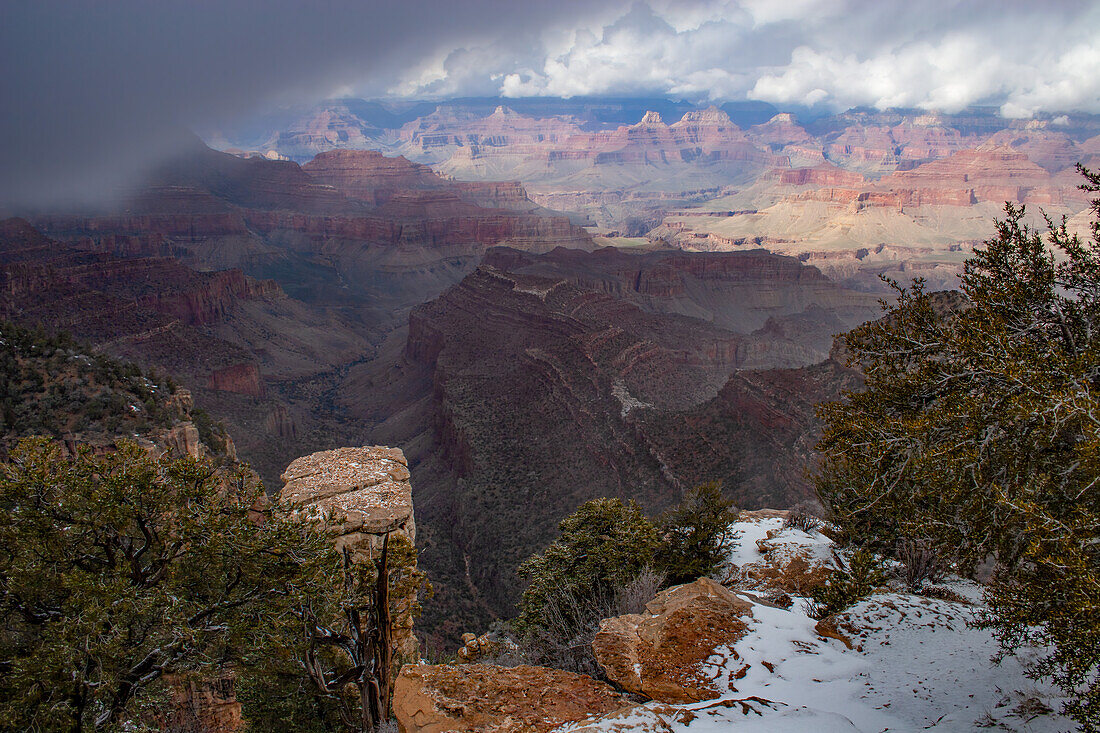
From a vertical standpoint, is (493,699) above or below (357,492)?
below

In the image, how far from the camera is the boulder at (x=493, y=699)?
738cm

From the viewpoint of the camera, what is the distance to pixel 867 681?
28.8 feet

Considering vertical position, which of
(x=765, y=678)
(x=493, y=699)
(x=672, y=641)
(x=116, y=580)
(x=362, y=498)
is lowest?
(x=765, y=678)

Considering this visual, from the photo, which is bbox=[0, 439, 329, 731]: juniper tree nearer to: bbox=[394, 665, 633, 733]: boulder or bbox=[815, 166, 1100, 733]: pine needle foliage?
bbox=[394, 665, 633, 733]: boulder

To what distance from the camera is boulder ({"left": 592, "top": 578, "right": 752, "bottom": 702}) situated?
8289mm

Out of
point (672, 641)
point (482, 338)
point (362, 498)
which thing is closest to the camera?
point (672, 641)

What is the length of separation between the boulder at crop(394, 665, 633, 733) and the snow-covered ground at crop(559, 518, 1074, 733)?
513 millimetres

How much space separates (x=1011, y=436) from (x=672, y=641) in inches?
219

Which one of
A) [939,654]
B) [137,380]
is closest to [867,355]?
[939,654]

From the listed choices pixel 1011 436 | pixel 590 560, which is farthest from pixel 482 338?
pixel 1011 436

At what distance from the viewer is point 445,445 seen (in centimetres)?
4609

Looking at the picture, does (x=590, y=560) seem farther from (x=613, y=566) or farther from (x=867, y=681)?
(x=867, y=681)

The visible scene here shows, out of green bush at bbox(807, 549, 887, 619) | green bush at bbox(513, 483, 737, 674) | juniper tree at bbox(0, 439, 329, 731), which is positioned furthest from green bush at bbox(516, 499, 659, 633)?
juniper tree at bbox(0, 439, 329, 731)

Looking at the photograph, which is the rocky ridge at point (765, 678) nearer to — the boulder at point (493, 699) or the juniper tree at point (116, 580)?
the boulder at point (493, 699)
